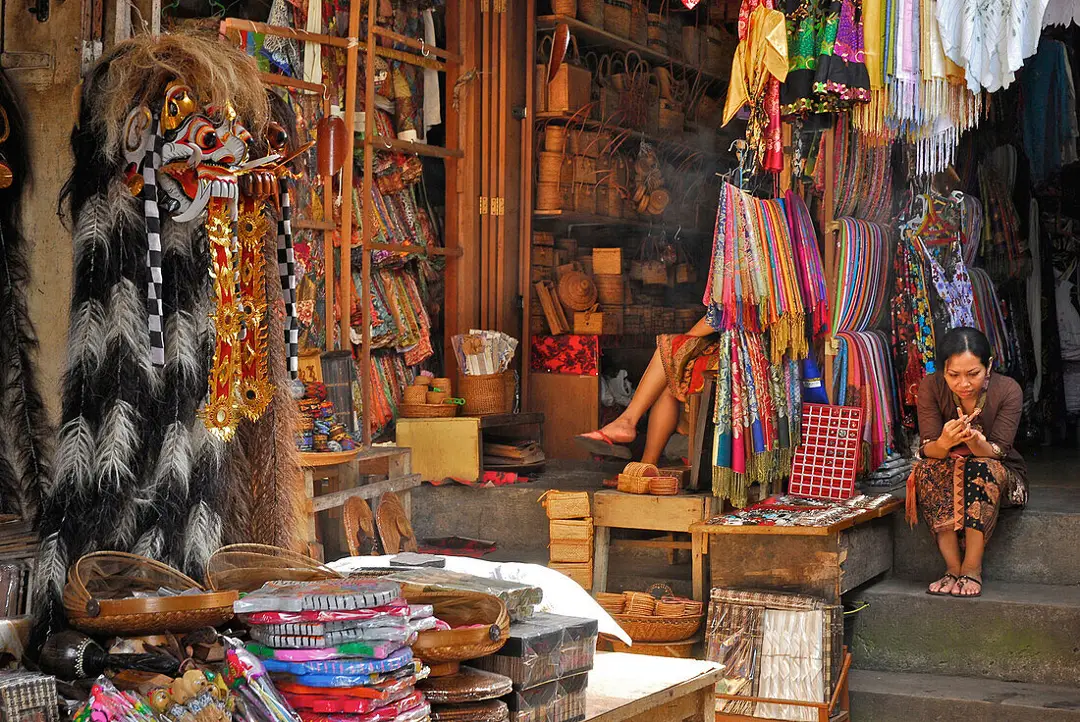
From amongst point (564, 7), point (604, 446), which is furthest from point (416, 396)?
point (564, 7)

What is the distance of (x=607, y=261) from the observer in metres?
8.08

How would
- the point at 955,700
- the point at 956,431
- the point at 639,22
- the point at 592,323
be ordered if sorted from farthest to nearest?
the point at 639,22 < the point at 592,323 < the point at 956,431 < the point at 955,700

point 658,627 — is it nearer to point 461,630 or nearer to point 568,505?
point 568,505

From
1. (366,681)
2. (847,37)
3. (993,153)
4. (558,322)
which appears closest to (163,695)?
(366,681)

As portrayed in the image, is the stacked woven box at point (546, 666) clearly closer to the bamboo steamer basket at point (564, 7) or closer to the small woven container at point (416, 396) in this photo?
the small woven container at point (416, 396)

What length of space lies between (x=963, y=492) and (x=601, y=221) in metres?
3.33

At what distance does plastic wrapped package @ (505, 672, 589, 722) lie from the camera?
2.74 metres

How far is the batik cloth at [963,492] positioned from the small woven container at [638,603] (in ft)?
3.78

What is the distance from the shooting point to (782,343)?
5.85 metres

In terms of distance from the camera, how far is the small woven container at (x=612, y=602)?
5465mm

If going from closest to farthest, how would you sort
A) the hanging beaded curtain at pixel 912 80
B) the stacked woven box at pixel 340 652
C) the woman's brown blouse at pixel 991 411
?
1. the stacked woven box at pixel 340 652
2. the woman's brown blouse at pixel 991 411
3. the hanging beaded curtain at pixel 912 80

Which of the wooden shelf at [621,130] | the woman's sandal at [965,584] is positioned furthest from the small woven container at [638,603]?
the wooden shelf at [621,130]

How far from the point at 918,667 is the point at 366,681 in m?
3.43

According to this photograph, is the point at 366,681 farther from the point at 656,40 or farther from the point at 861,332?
the point at 656,40
